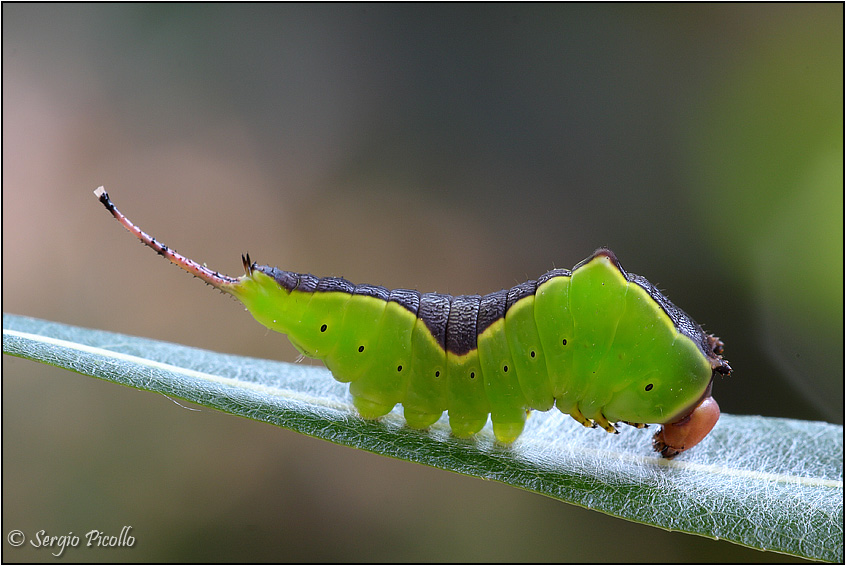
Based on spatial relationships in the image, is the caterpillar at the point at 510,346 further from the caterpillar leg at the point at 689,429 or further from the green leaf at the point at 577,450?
the green leaf at the point at 577,450

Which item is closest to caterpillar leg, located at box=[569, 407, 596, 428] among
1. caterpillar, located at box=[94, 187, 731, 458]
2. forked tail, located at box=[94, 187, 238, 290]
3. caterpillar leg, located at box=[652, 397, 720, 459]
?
caterpillar, located at box=[94, 187, 731, 458]

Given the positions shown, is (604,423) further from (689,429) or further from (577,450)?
(689,429)

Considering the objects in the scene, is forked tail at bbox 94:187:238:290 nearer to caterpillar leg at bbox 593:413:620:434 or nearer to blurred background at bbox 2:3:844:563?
caterpillar leg at bbox 593:413:620:434

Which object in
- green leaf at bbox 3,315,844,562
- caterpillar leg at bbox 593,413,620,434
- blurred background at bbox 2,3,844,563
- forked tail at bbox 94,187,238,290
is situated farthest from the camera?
blurred background at bbox 2,3,844,563

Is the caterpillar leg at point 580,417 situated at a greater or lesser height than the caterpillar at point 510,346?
lesser

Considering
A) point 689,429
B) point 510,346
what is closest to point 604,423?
point 689,429

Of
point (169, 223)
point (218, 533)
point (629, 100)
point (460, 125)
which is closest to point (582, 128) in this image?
point (629, 100)

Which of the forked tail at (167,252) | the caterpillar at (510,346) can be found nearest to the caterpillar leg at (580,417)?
the caterpillar at (510,346)
